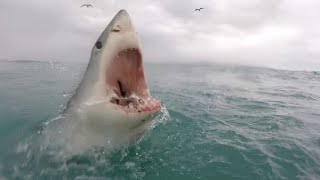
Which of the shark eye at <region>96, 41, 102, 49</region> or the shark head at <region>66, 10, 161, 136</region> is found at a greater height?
the shark eye at <region>96, 41, 102, 49</region>

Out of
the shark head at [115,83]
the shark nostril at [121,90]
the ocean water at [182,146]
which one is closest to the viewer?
the shark head at [115,83]

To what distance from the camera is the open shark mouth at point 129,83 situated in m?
4.50

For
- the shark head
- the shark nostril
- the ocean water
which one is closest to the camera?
the shark head

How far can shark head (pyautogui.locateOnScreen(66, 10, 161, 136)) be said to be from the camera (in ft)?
14.6

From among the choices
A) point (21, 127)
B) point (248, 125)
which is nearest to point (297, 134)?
point (248, 125)

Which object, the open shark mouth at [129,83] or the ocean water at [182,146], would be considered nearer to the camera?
the open shark mouth at [129,83]

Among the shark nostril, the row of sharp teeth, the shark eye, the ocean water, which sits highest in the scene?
the shark eye

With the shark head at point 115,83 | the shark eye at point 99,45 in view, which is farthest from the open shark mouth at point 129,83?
the shark eye at point 99,45

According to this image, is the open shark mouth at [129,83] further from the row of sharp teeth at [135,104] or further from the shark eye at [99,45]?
the shark eye at [99,45]

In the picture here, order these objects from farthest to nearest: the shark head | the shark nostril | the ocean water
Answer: the ocean water → the shark nostril → the shark head

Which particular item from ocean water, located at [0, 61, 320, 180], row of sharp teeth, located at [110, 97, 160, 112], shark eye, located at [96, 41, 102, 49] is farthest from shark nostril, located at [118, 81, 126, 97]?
ocean water, located at [0, 61, 320, 180]

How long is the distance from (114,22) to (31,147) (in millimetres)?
2662

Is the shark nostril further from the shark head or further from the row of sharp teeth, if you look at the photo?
the row of sharp teeth

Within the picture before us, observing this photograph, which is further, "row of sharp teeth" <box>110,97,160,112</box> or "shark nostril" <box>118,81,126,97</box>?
"shark nostril" <box>118,81,126,97</box>
